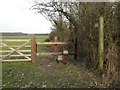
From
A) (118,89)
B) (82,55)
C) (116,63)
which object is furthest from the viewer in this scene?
(82,55)

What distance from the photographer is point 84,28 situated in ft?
30.7

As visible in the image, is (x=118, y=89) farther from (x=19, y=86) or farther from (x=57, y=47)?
(x=57, y=47)

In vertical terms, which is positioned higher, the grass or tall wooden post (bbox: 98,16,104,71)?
tall wooden post (bbox: 98,16,104,71)

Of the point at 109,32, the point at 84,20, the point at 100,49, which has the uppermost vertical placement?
the point at 84,20

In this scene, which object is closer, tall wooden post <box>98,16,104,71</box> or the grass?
the grass

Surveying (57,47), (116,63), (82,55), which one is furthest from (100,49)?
(57,47)

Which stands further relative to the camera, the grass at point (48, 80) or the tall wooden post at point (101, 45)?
the tall wooden post at point (101, 45)

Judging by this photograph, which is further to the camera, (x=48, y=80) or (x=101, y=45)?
(x=101, y=45)

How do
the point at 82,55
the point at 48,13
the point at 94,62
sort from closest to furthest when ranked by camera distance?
the point at 94,62 < the point at 82,55 < the point at 48,13

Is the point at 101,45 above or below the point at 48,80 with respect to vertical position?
above

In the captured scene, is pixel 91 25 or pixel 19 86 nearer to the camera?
pixel 19 86

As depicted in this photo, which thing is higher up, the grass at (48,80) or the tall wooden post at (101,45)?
the tall wooden post at (101,45)

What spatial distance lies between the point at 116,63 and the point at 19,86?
115 inches

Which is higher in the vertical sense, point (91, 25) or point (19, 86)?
point (91, 25)
